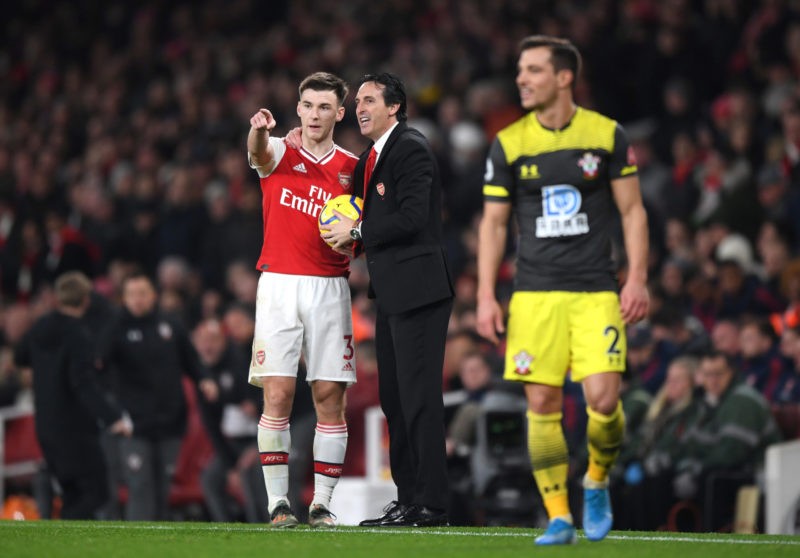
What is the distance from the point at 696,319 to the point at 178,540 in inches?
268

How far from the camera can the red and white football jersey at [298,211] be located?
790 cm

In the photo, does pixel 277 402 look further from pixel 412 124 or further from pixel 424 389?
pixel 412 124

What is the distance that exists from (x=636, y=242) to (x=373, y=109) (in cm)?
184

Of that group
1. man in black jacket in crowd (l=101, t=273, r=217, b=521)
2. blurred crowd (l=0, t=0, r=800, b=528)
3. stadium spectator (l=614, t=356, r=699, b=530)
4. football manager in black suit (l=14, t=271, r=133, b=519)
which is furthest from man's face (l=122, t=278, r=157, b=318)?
stadium spectator (l=614, t=356, r=699, b=530)

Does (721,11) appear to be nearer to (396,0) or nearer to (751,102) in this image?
(751,102)

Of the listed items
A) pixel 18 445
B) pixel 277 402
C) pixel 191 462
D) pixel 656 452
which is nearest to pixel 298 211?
pixel 277 402

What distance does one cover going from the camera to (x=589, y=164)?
693cm

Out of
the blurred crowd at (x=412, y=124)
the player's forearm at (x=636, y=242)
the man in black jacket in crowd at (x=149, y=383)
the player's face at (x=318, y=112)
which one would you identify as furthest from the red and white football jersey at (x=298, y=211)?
the man in black jacket in crowd at (x=149, y=383)

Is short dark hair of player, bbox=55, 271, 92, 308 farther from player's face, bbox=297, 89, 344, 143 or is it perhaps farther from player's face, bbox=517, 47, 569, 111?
player's face, bbox=517, 47, 569, 111

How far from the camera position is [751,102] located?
46.0 ft

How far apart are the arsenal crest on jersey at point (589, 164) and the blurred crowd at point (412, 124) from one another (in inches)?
180

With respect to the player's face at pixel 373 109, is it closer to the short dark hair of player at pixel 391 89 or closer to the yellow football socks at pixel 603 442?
the short dark hair of player at pixel 391 89

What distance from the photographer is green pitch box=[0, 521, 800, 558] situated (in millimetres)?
6438

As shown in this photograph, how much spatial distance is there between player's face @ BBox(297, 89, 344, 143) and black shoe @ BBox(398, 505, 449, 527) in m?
2.02
